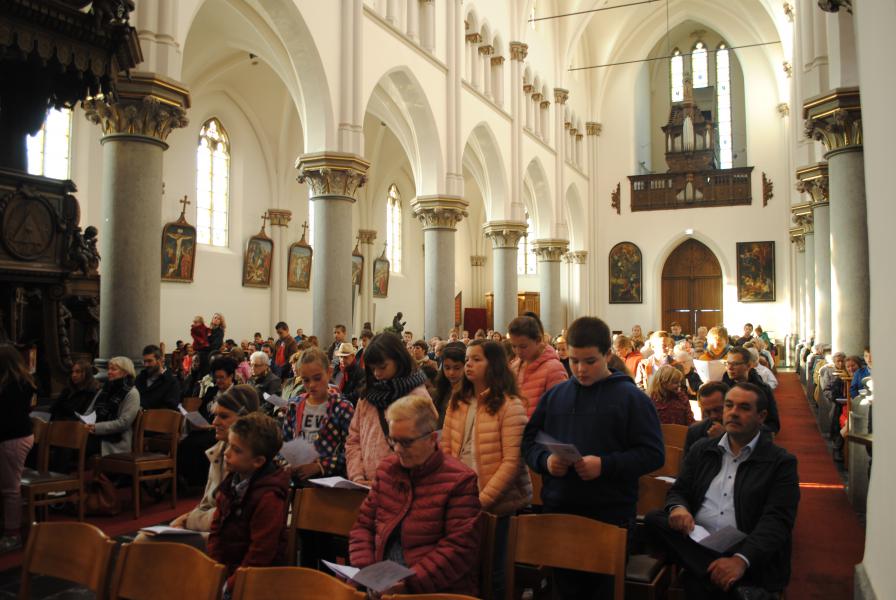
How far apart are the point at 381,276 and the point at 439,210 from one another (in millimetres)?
8354

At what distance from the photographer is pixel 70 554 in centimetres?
306

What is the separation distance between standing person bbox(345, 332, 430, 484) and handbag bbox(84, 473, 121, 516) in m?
3.46

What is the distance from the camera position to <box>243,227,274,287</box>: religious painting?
18.9 m

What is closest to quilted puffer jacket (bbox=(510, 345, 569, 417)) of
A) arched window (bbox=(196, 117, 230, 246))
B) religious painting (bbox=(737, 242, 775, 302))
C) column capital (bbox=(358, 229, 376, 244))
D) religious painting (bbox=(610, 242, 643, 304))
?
arched window (bbox=(196, 117, 230, 246))

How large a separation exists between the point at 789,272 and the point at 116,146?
2458 centimetres

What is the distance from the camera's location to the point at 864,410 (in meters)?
6.43

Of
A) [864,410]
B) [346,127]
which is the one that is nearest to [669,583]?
[864,410]

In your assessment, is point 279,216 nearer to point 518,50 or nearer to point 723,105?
point 518,50

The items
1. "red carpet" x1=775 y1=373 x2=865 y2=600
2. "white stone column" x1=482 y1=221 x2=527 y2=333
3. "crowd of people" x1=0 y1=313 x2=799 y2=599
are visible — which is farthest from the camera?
"white stone column" x1=482 y1=221 x2=527 y2=333

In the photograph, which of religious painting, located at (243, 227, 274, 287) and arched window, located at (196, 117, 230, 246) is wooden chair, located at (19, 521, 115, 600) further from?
religious painting, located at (243, 227, 274, 287)

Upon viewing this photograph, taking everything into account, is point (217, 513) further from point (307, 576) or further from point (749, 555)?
point (749, 555)

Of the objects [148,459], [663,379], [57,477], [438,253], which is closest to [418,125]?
[438,253]

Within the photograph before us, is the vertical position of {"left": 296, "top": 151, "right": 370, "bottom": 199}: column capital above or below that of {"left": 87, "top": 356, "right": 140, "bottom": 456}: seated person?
above

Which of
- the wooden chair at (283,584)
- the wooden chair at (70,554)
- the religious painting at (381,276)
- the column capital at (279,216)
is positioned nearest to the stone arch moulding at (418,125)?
the column capital at (279,216)
